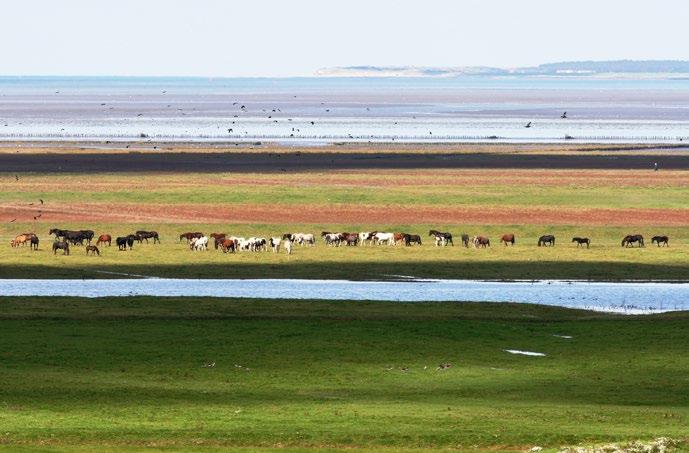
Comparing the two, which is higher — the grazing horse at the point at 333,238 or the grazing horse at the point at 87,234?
the grazing horse at the point at 87,234

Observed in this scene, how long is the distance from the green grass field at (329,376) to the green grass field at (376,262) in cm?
1050

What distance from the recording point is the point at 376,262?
63969 mm

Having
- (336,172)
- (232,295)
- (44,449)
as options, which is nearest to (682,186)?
(336,172)

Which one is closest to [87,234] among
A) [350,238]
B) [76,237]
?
[76,237]

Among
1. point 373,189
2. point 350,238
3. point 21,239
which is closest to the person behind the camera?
point 21,239

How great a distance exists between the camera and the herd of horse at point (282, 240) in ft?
222

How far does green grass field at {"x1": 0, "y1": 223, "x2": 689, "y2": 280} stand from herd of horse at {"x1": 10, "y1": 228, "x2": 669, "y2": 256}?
19.2 inches

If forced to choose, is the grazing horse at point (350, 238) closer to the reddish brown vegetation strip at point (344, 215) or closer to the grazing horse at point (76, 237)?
the reddish brown vegetation strip at point (344, 215)

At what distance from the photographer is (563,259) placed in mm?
64812

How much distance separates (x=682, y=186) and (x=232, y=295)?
5265cm

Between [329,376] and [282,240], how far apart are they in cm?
3259

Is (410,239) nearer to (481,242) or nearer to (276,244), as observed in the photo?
(481,242)

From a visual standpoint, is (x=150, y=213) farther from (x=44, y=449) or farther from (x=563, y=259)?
(x=44, y=449)

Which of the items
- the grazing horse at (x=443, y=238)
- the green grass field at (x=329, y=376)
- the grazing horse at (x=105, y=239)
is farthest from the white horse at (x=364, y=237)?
the green grass field at (x=329, y=376)
